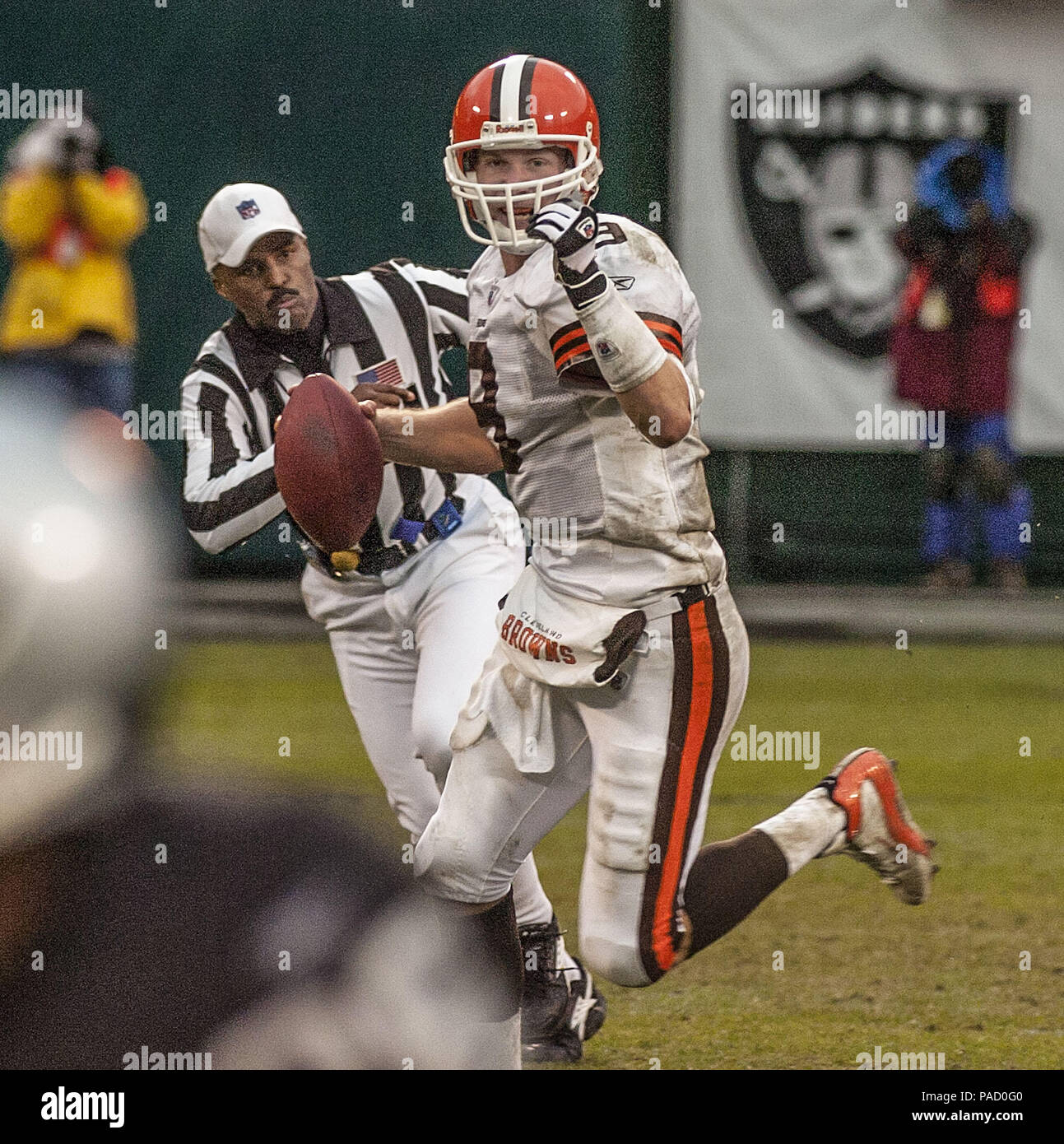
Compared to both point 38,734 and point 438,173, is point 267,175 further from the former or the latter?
point 38,734

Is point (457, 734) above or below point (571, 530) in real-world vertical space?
below

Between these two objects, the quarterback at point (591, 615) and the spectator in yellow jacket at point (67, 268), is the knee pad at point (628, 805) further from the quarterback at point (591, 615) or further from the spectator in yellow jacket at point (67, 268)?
the spectator in yellow jacket at point (67, 268)

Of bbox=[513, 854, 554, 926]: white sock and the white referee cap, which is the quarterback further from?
the white referee cap

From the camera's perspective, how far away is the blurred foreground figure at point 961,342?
27.3 ft

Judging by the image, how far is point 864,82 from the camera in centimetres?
867

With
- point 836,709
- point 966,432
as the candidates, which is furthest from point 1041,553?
point 836,709

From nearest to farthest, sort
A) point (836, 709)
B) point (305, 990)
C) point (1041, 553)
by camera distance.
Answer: point (305, 990) → point (836, 709) → point (1041, 553)

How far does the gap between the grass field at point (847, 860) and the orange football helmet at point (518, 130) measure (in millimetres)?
1530

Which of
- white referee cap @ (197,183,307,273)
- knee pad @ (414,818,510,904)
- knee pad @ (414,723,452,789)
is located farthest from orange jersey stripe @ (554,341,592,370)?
white referee cap @ (197,183,307,273)

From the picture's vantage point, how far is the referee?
12.0 feet

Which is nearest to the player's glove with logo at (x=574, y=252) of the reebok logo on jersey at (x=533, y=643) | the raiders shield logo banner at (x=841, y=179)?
the reebok logo on jersey at (x=533, y=643)

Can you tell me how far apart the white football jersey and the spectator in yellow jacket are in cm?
460

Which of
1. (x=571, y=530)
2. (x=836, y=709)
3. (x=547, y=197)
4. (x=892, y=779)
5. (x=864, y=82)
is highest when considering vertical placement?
(x=864, y=82)

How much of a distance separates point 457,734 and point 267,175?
5.75m
